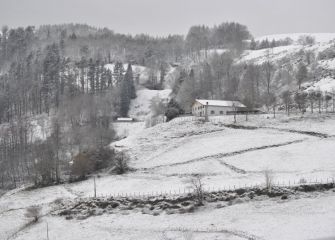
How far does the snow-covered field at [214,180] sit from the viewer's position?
1141 inches

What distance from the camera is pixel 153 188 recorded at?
43938 millimetres

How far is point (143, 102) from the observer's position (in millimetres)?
124000

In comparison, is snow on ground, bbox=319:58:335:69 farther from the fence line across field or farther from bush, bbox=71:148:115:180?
the fence line across field

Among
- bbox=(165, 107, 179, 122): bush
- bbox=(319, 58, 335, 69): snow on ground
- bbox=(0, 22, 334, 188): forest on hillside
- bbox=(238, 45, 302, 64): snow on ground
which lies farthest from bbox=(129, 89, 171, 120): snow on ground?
bbox=(319, 58, 335, 69): snow on ground

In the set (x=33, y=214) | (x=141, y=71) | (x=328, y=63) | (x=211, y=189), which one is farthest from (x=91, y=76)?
(x=211, y=189)

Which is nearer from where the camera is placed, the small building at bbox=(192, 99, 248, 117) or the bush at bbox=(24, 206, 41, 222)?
the bush at bbox=(24, 206, 41, 222)

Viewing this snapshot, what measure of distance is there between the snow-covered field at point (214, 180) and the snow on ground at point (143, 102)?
43.5 m

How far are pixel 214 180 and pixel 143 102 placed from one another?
8295 cm

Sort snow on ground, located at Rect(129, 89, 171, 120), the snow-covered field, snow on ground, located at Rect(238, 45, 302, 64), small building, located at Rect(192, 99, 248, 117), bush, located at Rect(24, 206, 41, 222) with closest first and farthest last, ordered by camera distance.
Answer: the snow-covered field < bush, located at Rect(24, 206, 41, 222) < small building, located at Rect(192, 99, 248, 117) < snow on ground, located at Rect(129, 89, 171, 120) < snow on ground, located at Rect(238, 45, 302, 64)

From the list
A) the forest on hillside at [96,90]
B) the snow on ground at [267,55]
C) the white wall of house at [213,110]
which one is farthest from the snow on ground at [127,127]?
the snow on ground at [267,55]

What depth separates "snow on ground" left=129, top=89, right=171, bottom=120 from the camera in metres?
116

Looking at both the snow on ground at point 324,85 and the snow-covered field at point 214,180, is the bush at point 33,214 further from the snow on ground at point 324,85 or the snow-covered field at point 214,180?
the snow on ground at point 324,85

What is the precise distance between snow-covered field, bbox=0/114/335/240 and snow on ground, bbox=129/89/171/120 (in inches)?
1714

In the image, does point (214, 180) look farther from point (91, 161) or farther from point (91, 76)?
point (91, 76)
